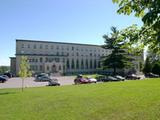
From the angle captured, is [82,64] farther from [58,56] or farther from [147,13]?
[147,13]

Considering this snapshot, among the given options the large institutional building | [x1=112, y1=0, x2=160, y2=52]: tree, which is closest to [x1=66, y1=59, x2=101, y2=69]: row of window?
the large institutional building

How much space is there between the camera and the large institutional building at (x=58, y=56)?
11294 centimetres

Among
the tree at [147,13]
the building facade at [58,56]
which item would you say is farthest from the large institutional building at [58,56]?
the tree at [147,13]

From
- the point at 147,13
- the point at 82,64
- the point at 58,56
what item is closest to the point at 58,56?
the point at 58,56

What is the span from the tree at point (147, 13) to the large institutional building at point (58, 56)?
10105cm

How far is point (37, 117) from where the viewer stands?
1295 cm

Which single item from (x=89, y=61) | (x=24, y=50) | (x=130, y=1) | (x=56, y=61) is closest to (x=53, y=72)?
(x=56, y=61)

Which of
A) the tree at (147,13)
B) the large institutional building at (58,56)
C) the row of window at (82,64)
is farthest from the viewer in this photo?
the row of window at (82,64)

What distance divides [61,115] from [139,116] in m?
3.78

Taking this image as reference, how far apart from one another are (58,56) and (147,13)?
382ft

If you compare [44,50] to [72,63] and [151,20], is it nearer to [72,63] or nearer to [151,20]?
[72,63]

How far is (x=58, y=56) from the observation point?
120188 millimetres

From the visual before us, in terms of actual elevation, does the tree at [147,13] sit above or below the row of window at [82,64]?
below

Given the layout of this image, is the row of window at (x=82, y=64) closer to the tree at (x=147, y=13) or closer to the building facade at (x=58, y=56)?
the building facade at (x=58, y=56)
